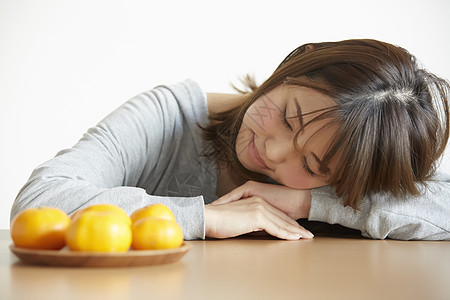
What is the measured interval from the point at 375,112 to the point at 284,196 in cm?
35

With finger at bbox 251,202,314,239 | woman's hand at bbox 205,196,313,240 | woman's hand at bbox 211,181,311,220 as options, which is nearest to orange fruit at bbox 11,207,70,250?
woman's hand at bbox 205,196,313,240

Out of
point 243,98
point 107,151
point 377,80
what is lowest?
point 107,151

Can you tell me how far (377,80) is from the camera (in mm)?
1402

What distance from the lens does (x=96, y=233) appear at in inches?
31.0

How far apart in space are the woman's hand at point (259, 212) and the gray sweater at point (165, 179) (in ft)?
0.14

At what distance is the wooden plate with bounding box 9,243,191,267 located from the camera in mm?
776

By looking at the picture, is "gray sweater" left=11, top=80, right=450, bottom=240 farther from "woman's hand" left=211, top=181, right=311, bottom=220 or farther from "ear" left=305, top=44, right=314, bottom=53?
"ear" left=305, top=44, right=314, bottom=53

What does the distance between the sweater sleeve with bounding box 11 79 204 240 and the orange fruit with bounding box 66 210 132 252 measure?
41cm

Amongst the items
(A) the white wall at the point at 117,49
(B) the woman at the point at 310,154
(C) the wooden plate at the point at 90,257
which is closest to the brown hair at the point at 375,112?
(B) the woman at the point at 310,154

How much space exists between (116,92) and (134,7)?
554 millimetres

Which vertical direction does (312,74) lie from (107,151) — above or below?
above

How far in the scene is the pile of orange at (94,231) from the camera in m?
0.79

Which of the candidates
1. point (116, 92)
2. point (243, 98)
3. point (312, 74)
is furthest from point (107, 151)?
point (116, 92)

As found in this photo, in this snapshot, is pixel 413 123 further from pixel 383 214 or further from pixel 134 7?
pixel 134 7
